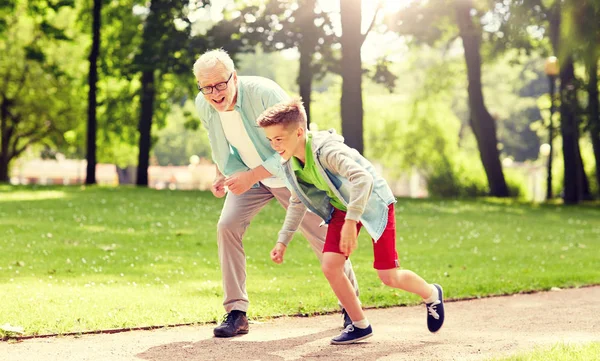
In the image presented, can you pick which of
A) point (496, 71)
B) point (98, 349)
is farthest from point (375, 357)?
point (496, 71)

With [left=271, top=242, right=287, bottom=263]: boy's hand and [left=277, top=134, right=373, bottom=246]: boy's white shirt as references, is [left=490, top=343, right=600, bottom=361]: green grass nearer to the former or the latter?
[left=277, top=134, right=373, bottom=246]: boy's white shirt

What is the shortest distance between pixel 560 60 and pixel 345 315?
53.5 feet

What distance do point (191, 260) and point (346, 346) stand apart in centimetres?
527

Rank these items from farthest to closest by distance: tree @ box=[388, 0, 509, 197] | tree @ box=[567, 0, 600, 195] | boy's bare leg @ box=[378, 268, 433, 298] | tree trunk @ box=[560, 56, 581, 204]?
tree trunk @ box=[560, 56, 581, 204] → tree @ box=[388, 0, 509, 197] → tree @ box=[567, 0, 600, 195] → boy's bare leg @ box=[378, 268, 433, 298]

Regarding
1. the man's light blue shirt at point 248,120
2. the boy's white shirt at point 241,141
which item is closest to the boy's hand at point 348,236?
the man's light blue shirt at point 248,120

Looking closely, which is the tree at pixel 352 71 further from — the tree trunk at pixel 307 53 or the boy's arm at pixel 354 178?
the boy's arm at pixel 354 178

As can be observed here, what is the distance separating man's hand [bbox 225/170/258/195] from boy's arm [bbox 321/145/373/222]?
86cm

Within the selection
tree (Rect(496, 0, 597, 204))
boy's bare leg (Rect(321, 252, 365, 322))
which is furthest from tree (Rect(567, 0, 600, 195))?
boy's bare leg (Rect(321, 252, 365, 322))

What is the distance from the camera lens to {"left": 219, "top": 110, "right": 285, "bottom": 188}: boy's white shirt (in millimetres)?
6113

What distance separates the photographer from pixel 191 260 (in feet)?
35.3

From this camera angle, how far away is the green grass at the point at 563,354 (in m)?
4.92

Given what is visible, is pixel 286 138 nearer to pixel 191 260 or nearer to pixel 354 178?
pixel 354 178

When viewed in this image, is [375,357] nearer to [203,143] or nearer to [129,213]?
[129,213]

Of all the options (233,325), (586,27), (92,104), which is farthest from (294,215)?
(92,104)
